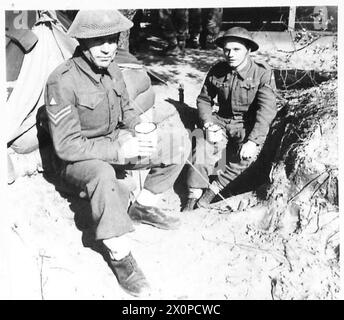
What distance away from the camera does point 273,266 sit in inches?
86.4

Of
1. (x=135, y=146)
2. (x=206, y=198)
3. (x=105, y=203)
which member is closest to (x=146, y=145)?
(x=135, y=146)

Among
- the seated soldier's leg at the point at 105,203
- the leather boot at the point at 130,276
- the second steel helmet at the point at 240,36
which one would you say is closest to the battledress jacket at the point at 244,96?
the second steel helmet at the point at 240,36

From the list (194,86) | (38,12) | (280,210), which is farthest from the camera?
(194,86)

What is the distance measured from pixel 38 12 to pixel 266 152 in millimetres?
1368

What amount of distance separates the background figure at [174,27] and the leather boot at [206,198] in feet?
3.02

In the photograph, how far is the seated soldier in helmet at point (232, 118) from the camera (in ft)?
8.09

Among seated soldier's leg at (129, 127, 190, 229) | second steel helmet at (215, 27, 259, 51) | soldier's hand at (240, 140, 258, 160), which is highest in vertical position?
second steel helmet at (215, 27, 259, 51)

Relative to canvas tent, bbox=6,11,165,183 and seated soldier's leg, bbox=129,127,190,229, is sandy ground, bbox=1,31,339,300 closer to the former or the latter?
seated soldier's leg, bbox=129,127,190,229

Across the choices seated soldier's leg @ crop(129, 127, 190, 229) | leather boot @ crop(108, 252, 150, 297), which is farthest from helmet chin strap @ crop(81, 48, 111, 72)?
leather boot @ crop(108, 252, 150, 297)

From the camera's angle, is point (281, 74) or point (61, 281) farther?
point (281, 74)

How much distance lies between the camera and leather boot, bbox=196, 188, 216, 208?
2500mm
